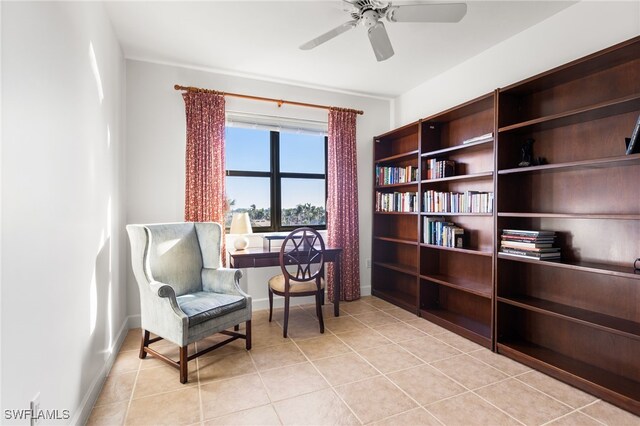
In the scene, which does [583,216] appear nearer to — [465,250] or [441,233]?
[465,250]

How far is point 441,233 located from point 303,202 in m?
1.68

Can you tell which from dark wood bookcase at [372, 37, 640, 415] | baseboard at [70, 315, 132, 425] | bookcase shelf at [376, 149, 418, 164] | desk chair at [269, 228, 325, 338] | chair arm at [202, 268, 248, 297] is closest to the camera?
baseboard at [70, 315, 132, 425]

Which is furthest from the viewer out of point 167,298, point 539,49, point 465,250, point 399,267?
point 399,267

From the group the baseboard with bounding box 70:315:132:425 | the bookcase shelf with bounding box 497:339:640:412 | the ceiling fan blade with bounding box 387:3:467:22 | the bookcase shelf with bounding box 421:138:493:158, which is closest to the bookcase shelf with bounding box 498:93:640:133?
the bookcase shelf with bounding box 421:138:493:158

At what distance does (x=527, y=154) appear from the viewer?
2.44 meters

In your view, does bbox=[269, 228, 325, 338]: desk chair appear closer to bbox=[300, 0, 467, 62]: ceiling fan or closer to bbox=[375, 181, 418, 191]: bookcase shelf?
bbox=[375, 181, 418, 191]: bookcase shelf

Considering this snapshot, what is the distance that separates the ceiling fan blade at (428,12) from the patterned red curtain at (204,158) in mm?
1995

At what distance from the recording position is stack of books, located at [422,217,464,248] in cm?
302

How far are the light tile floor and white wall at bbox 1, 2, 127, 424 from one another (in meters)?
0.30

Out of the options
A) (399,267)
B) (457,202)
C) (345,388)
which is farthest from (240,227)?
(457,202)

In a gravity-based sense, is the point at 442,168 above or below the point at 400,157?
below

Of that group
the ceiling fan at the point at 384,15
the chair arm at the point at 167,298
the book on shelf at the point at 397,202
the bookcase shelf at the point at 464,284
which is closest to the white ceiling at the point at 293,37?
the ceiling fan at the point at 384,15

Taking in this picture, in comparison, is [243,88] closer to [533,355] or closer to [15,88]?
[15,88]

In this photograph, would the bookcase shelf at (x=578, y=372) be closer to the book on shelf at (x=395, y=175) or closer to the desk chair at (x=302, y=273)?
the desk chair at (x=302, y=273)
